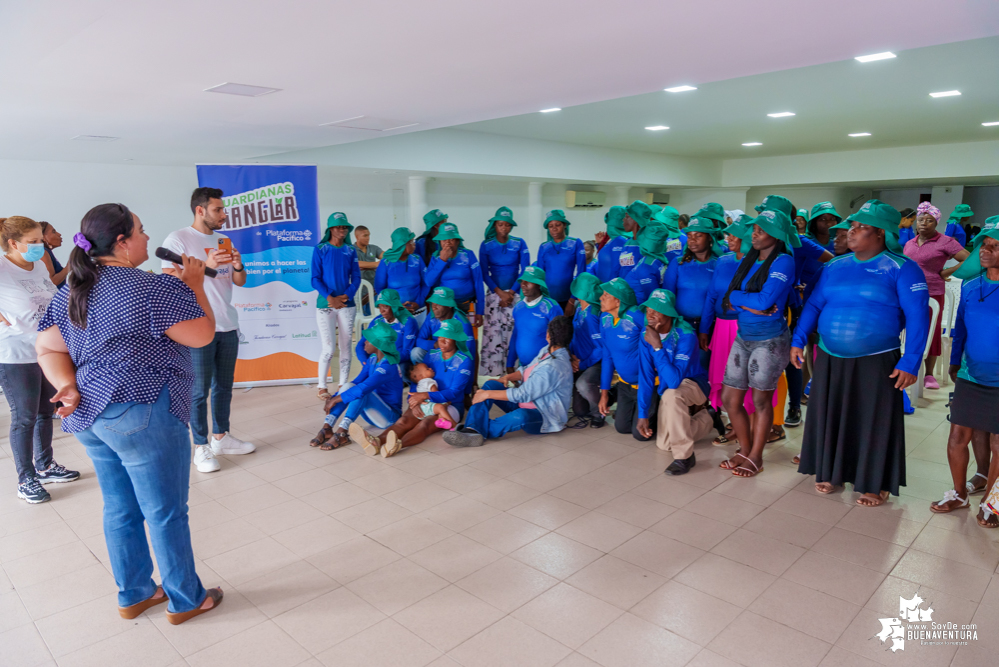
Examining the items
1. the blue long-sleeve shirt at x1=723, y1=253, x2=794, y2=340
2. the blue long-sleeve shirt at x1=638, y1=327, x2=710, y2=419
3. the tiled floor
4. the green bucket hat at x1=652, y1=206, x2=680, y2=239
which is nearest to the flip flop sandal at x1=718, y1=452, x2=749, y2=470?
the tiled floor

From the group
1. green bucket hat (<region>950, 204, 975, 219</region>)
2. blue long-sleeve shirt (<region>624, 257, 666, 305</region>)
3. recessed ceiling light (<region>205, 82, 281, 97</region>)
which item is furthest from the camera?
green bucket hat (<region>950, 204, 975, 219</region>)

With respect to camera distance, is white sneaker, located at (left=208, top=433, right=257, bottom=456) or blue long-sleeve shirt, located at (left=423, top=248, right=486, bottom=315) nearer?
white sneaker, located at (left=208, top=433, right=257, bottom=456)

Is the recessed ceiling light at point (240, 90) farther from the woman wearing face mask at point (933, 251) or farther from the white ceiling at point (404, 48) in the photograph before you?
the woman wearing face mask at point (933, 251)

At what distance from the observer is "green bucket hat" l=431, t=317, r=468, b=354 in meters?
4.74

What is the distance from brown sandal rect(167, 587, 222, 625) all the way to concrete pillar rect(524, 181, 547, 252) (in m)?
9.86

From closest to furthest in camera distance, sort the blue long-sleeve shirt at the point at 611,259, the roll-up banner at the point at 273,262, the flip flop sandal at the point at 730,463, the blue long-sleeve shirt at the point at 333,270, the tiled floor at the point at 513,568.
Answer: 1. the tiled floor at the point at 513,568
2. the flip flop sandal at the point at 730,463
3. the blue long-sleeve shirt at the point at 611,259
4. the blue long-sleeve shirt at the point at 333,270
5. the roll-up banner at the point at 273,262

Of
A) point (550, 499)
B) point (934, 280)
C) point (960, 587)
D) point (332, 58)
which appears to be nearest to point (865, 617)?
point (960, 587)

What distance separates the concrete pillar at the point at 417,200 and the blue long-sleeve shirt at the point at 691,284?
6.16 meters

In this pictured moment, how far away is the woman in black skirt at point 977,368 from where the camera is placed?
10.0ft

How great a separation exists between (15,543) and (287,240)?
3453 mm

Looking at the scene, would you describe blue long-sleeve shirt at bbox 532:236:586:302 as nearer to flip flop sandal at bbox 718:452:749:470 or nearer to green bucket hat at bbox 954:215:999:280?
flip flop sandal at bbox 718:452:749:470

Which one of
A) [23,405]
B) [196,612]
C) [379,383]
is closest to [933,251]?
[379,383]

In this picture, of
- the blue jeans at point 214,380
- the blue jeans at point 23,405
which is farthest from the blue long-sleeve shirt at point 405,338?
the blue jeans at point 23,405

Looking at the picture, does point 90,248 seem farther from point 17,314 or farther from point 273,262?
point 273,262
